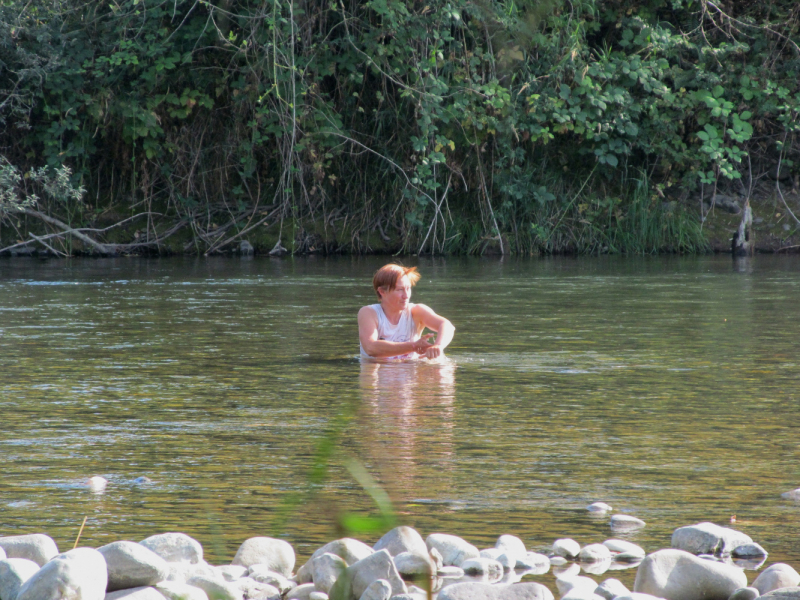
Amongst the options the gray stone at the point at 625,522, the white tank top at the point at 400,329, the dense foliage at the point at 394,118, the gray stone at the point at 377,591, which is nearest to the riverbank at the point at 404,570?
the gray stone at the point at 377,591

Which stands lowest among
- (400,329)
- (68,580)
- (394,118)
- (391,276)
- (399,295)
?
(68,580)

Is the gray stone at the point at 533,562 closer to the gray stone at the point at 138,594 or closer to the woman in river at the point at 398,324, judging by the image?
the gray stone at the point at 138,594

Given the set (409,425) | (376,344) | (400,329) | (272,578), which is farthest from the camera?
(400,329)

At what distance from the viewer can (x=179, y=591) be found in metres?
2.65

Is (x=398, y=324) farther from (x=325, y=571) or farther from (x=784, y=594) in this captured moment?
(x=784, y=594)

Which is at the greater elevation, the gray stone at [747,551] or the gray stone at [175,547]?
the gray stone at [175,547]

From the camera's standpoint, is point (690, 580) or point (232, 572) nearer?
point (690, 580)

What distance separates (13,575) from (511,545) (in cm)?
130

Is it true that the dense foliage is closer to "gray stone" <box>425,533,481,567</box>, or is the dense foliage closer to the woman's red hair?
the woman's red hair

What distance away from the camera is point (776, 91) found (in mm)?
17000

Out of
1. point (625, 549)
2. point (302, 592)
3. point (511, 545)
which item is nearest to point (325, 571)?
point (302, 592)

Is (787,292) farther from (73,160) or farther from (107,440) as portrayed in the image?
(73,160)

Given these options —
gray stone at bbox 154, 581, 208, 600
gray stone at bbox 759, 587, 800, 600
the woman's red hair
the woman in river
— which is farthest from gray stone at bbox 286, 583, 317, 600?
the woman's red hair

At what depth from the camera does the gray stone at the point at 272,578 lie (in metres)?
2.86
